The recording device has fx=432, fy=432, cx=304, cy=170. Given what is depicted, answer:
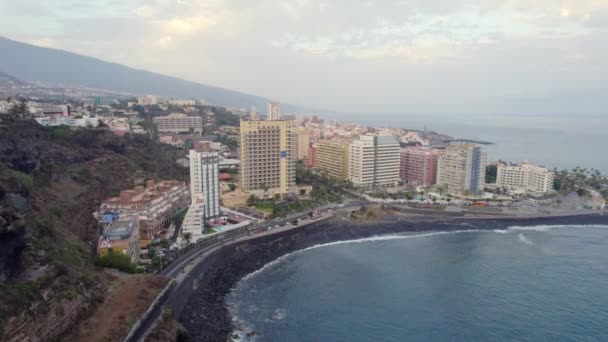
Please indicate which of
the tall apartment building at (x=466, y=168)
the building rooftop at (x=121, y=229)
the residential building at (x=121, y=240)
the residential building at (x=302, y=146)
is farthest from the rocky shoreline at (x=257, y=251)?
the residential building at (x=302, y=146)

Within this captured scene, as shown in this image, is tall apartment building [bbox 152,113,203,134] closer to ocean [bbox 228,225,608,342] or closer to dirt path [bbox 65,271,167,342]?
ocean [bbox 228,225,608,342]

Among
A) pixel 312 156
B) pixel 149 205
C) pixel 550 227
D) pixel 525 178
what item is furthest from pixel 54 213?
pixel 525 178

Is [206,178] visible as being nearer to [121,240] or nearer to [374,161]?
[121,240]

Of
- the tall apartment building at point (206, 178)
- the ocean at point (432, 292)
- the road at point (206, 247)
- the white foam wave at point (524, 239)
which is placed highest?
the tall apartment building at point (206, 178)

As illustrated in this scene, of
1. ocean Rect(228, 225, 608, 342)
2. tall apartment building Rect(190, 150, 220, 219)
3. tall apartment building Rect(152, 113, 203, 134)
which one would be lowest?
ocean Rect(228, 225, 608, 342)

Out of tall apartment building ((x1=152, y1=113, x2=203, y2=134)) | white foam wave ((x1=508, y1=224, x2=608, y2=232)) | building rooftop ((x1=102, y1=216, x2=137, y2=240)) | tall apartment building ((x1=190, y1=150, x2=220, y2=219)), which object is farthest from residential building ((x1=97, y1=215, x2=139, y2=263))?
tall apartment building ((x1=152, y1=113, x2=203, y2=134))

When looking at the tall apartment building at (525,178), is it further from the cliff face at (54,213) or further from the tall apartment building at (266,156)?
the cliff face at (54,213)
